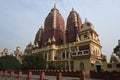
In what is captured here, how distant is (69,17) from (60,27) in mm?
4536

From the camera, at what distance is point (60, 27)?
154 ft

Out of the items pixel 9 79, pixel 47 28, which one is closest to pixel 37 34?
Answer: pixel 47 28

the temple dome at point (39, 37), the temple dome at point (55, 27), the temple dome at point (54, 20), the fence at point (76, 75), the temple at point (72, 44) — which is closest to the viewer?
the fence at point (76, 75)

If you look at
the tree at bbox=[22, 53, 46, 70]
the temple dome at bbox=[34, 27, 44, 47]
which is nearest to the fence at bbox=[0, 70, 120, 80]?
the tree at bbox=[22, 53, 46, 70]

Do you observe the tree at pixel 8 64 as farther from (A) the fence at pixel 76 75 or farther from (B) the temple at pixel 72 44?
(A) the fence at pixel 76 75

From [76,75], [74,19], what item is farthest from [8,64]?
[76,75]

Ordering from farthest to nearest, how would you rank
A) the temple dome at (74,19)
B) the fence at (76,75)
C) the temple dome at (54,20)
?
the temple dome at (54,20) → the temple dome at (74,19) → the fence at (76,75)

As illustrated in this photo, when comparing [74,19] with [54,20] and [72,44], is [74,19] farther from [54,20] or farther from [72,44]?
[72,44]

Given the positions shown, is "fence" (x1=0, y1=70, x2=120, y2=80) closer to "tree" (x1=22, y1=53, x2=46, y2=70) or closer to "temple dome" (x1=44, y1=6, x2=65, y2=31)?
"tree" (x1=22, y1=53, x2=46, y2=70)

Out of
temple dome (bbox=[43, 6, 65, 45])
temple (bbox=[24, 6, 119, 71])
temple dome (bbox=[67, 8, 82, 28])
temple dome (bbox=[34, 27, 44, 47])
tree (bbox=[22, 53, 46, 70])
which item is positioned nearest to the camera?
temple (bbox=[24, 6, 119, 71])

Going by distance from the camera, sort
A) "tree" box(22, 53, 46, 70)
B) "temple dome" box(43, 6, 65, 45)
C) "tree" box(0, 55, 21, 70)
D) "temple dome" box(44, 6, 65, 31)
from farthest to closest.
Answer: "temple dome" box(44, 6, 65, 31), "temple dome" box(43, 6, 65, 45), "tree" box(0, 55, 21, 70), "tree" box(22, 53, 46, 70)

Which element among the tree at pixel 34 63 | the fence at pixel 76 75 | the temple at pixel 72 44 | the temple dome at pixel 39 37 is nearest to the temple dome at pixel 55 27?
the temple at pixel 72 44

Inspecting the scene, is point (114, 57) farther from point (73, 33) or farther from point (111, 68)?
point (73, 33)

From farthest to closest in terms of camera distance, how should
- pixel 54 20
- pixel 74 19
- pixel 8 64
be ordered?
pixel 54 20 → pixel 8 64 → pixel 74 19
